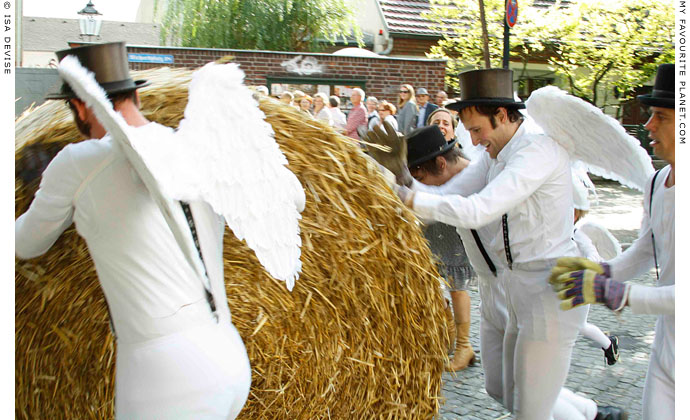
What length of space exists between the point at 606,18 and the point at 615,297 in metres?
17.2

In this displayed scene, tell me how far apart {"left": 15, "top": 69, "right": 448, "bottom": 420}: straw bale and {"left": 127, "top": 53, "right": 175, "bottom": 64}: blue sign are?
37.0ft

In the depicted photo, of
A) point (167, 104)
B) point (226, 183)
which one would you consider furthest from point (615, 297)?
point (167, 104)

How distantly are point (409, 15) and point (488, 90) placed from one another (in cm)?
1967

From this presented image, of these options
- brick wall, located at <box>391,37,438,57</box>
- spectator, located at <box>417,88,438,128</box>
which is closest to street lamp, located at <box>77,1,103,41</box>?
brick wall, located at <box>391,37,438,57</box>

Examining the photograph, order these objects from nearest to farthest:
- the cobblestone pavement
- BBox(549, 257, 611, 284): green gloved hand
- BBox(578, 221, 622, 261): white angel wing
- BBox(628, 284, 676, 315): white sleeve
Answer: BBox(628, 284, 676, 315): white sleeve → BBox(549, 257, 611, 284): green gloved hand → the cobblestone pavement → BBox(578, 221, 622, 261): white angel wing

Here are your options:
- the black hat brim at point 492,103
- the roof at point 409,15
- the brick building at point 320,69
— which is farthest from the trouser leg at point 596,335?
the roof at point 409,15

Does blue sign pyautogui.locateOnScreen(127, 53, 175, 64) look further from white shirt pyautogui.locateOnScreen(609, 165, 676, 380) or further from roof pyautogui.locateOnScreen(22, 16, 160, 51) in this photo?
white shirt pyautogui.locateOnScreen(609, 165, 676, 380)

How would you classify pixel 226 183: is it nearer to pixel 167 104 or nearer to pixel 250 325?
pixel 167 104

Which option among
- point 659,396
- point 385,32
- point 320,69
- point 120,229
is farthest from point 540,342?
point 385,32

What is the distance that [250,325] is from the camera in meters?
3.28

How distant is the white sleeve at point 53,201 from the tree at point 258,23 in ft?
67.2

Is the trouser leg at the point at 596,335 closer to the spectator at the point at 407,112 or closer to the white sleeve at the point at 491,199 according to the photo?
the white sleeve at the point at 491,199

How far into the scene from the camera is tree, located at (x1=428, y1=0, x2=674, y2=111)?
17703 millimetres

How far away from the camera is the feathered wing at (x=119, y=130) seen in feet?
5.79
